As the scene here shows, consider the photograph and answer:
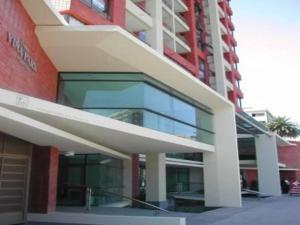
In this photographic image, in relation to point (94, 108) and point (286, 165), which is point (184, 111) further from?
point (286, 165)

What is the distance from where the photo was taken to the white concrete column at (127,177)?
907 inches

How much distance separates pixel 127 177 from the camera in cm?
2322

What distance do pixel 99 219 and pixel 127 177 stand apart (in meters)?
10.9

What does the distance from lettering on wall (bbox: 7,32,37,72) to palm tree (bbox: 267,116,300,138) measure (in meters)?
67.0

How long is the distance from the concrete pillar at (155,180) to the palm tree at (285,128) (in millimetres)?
55856

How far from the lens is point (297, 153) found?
41750mm

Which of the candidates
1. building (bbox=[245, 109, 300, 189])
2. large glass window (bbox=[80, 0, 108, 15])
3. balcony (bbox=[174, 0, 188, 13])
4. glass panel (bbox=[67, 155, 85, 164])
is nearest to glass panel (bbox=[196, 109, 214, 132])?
glass panel (bbox=[67, 155, 85, 164])

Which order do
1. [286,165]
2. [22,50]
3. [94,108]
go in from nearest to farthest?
1. [22,50]
2. [94,108]
3. [286,165]

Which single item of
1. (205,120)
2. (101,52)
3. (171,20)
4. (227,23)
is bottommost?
(205,120)

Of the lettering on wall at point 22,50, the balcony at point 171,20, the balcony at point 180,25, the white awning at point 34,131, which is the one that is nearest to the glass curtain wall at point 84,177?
the white awning at point 34,131

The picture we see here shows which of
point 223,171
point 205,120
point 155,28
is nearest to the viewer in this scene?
point 223,171

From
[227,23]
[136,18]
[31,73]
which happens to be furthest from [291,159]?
[31,73]

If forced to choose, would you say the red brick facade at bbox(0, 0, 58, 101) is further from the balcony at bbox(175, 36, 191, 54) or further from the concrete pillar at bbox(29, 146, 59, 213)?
the balcony at bbox(175, 36, 191, 54)

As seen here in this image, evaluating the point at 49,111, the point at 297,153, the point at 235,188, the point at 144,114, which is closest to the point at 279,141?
the point at 297,153
